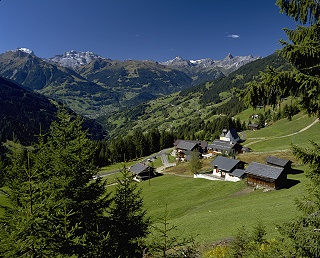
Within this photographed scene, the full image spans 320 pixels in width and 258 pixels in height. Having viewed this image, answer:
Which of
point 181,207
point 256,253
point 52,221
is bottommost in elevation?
point 181,207

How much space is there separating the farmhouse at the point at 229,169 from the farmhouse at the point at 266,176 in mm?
8156

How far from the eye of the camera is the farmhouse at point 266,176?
190ft

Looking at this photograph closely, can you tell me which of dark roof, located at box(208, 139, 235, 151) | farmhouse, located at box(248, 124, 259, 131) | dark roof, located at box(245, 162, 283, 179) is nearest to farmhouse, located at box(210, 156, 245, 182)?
dark roof, located at box(245, 162, 283, 179)

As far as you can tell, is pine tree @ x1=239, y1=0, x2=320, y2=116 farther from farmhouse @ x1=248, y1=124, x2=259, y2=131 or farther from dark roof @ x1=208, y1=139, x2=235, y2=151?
farmhouse @ x1=248, y1=124, x2=259, y2=131

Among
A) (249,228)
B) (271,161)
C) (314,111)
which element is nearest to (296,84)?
(314,111)

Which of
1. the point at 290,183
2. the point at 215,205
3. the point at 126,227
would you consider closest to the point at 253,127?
the point at 290,183

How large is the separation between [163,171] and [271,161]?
43005 millimetres

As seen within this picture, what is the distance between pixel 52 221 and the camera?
13469mm

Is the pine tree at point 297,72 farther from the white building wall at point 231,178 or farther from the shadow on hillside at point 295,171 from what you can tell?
the white building wall at point 231,178

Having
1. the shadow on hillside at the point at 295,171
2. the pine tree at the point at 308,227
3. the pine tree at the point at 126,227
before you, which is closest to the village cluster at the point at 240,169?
the shadow on hillside at the point at 295,171

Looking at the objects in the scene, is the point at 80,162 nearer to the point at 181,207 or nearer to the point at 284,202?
the point at 284,202

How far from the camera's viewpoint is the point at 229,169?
74625mm

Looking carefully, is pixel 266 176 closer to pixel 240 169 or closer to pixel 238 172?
pixel 238 172

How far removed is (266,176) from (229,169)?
1649 centimetres
